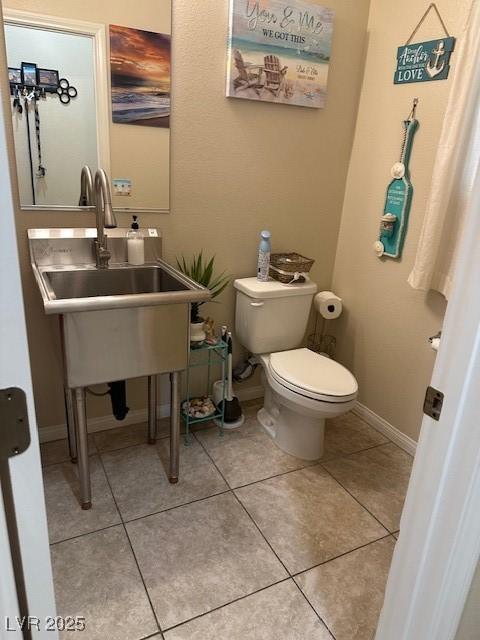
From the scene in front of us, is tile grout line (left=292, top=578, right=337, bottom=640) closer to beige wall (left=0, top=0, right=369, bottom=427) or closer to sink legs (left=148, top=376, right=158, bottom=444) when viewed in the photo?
sink legs (left=148, top=376, right=158, bottom=444)

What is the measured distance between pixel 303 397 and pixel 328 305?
752 millimetres

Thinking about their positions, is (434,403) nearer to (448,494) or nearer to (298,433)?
(448,494)

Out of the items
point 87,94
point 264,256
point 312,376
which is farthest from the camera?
point 264,256

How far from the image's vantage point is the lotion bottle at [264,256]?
2.23m

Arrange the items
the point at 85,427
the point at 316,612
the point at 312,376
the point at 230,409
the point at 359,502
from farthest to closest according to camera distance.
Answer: the point at 230,409 < the point at 312,376 < the point at 359,502 < the point at 85,427 < the point at 316,612

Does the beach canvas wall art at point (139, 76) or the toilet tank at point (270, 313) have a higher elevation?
the beach canvas wall art at point (139, 76)

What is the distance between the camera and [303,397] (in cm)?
194

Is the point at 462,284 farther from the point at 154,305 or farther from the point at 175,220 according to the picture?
the point at 175,220

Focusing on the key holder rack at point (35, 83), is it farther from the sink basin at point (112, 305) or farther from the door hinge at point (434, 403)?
the door hinge at point (434, 403)

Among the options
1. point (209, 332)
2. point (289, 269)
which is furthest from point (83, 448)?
point (289, 269)

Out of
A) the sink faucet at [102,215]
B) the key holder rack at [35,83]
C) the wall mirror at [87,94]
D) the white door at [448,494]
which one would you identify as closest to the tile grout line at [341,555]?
the white door at [448,494]

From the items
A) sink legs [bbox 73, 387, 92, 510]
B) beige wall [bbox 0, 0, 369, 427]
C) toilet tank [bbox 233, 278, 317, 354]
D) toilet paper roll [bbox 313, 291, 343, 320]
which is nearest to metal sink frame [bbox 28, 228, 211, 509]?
sink legs [bbox 73, 387, 92, 510]

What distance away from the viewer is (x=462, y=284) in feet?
2.46

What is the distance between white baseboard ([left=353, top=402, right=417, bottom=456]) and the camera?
228 centimetres
